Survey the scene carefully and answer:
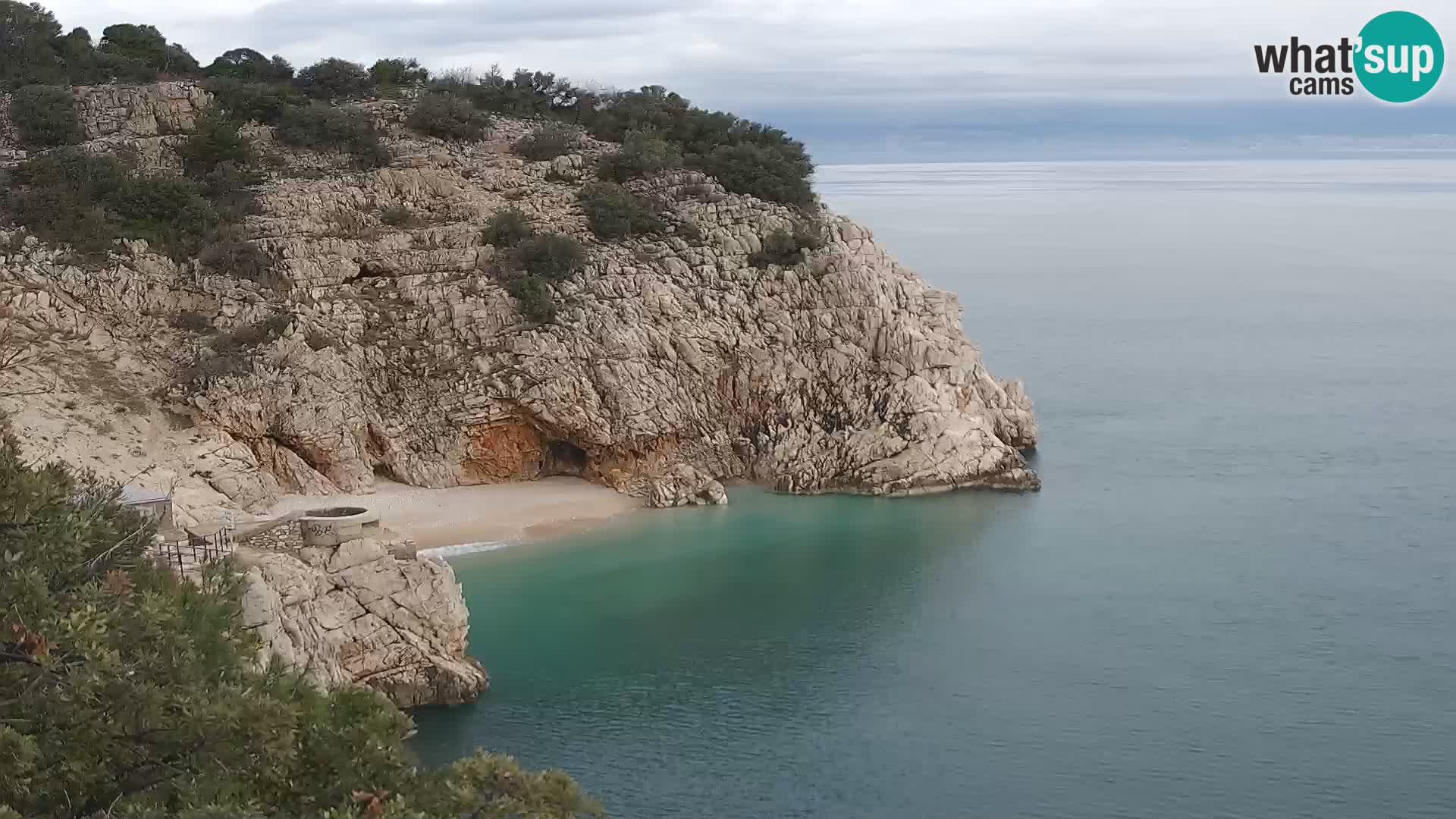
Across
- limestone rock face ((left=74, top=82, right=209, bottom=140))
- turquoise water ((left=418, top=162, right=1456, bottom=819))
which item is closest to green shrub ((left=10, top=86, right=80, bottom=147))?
limestone rock face ((left=74, top=82, right=209, bottom=140))

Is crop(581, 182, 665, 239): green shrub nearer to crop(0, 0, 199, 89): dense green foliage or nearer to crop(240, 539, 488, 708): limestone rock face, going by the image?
crop(0, 0, 199, 89): dense green foliage

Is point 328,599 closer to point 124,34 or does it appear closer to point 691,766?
point 691,766

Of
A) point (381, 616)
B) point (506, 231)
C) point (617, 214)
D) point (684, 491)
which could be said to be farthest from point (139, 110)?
point (381, 616)

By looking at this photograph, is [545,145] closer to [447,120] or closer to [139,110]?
[447,120]

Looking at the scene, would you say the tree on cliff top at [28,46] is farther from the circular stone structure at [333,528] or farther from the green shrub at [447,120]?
the circular stone structure at [333,528]

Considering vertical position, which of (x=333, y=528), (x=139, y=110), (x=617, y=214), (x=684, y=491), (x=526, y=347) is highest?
(x=139, y=110)

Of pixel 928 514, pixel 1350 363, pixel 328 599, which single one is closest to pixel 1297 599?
pixel 928 514
